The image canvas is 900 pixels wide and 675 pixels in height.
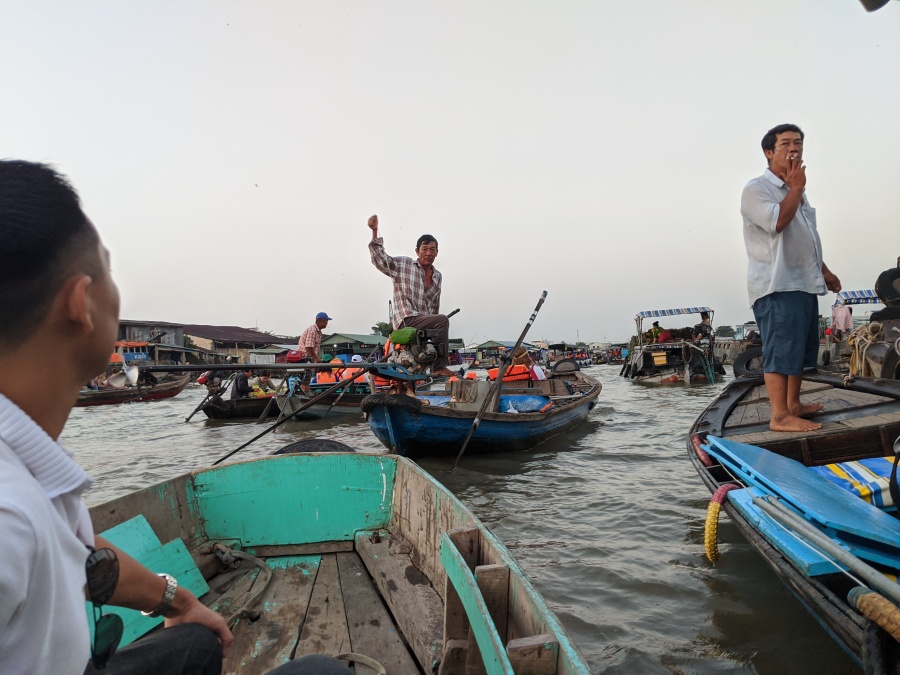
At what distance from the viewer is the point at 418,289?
494cm

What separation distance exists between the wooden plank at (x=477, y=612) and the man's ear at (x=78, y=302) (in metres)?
1.06

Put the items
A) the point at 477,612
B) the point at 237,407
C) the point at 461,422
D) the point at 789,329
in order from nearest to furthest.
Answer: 1. the point at 477,612
2. the point at 789,329
3. the point at 461,422
4. the point at 237,407

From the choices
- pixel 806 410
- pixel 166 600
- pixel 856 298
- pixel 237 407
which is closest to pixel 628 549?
pixel 806 410

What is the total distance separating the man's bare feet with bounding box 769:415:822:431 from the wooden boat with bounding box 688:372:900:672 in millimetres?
47

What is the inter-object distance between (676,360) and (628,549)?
58.7 ft

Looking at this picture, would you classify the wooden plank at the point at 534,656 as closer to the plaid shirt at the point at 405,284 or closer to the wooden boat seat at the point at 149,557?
the wooden boat seat at the point at 149,557

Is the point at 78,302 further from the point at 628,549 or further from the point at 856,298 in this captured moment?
the point at 856,298

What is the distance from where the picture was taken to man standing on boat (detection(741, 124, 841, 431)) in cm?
311

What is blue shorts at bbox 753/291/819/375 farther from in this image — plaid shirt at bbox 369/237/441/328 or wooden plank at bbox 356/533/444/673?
plaid shirt at bbox 369/237/441/328

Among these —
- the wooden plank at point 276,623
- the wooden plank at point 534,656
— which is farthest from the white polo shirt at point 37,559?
the wooden plank at point 276,623

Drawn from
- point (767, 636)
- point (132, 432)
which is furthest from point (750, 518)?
point (132, 432)

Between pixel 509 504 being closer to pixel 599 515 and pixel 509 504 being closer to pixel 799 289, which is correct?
pixel 599 515

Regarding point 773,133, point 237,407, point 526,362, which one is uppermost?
point 773,133

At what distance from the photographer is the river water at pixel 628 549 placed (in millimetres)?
2576
